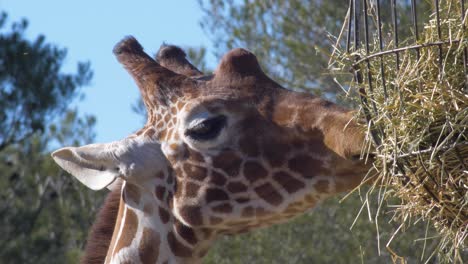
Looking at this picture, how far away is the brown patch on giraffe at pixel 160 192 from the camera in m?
4.39

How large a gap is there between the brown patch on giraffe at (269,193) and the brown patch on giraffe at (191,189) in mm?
254

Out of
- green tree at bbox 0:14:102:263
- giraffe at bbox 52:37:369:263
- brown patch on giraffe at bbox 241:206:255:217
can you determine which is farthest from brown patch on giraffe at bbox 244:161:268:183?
green tree at bbox 0:14:102:263

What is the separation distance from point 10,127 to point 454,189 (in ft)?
49.2

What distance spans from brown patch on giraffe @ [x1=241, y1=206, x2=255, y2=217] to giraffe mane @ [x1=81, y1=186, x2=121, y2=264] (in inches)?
29.0

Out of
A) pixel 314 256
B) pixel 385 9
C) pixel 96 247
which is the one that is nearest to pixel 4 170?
pixel 314 256

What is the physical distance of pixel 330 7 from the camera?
1247 centimetres

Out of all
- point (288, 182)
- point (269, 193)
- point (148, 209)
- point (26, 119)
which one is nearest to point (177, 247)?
point (148, 209)

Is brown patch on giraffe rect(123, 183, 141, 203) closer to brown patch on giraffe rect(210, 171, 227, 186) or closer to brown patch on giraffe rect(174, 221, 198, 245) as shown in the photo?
brown patch on giraffe rect(174, 221, 198, 245)

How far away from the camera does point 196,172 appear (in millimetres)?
4336

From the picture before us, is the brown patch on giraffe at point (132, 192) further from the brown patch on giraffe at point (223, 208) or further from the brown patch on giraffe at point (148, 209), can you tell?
the brown patch on giraffe at point (223, 208)

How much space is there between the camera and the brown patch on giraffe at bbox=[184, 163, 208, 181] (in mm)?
4324

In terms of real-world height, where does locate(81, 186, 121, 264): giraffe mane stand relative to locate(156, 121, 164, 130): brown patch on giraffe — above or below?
below

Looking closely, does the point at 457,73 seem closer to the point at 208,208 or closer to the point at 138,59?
the point at 208,208

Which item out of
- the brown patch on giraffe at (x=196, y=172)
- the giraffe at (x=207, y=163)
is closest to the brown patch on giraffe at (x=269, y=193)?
the giraffe at (x=207, y=163)
